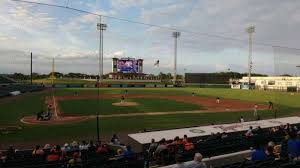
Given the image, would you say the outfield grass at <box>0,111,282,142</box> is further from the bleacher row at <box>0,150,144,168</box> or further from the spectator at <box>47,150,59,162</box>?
the bleacher row at <box>0,150,144,168</box>

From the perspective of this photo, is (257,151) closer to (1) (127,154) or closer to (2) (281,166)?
(2) (281,166)

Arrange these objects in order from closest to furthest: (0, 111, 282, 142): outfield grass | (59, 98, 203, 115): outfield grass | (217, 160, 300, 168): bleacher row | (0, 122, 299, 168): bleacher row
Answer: (217, 160, 300, 168): bleacher row
(0, 122, 299, 168): bleacher row
(0, 111, 282, 142): outfield grass
(59, 98, 203, 115): outfield grass

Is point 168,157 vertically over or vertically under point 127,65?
under

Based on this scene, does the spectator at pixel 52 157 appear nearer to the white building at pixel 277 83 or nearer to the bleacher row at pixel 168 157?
the bleacher row at pixel 168 157

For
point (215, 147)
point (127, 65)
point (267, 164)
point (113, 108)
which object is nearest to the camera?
point (267, 164)

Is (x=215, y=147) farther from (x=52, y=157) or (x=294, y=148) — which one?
(x=52, y=157)

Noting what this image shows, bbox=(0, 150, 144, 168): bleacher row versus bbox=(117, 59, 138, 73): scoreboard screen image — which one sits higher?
bbox=(117, 59, 138, 73): scoreboard screen image

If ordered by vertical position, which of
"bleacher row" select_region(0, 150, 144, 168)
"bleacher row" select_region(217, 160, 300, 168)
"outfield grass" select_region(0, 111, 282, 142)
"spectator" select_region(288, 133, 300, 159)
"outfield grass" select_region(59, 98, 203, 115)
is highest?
"spectator" select_region(288, 133, 300, 159)

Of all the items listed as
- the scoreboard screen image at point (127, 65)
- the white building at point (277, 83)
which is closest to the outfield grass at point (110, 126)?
the white building at point (277, 83)

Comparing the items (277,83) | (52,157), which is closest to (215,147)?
(52,157)

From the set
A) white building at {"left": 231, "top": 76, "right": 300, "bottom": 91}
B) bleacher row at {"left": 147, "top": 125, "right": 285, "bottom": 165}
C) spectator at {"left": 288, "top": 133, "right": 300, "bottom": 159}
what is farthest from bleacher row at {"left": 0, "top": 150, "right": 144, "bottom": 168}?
white building at {"left": 231, "top": 76, "right": 300, "bottom": 91}

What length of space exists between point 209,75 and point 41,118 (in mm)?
96747

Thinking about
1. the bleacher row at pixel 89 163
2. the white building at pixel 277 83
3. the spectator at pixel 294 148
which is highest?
the white building at pixel 277 83

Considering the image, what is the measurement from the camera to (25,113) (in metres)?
33.2
